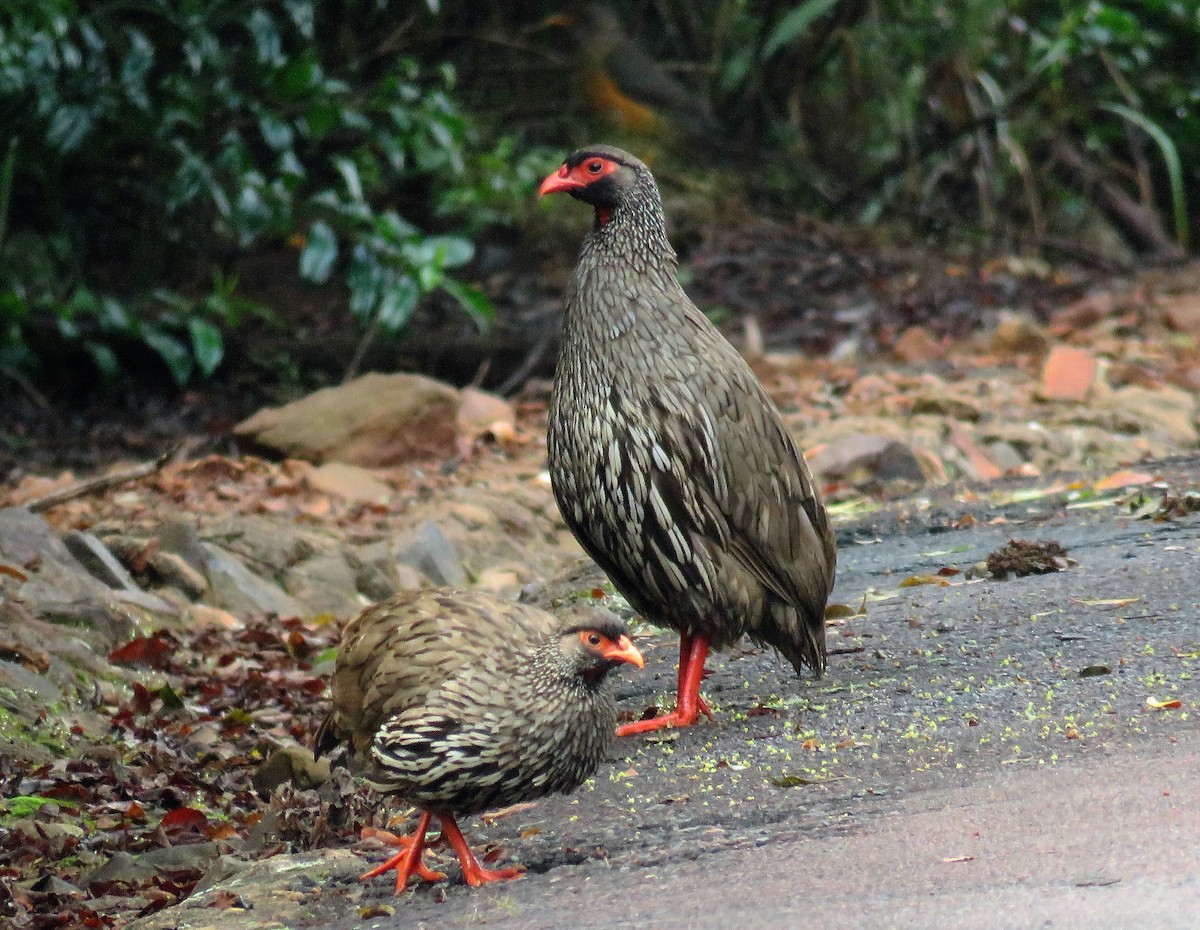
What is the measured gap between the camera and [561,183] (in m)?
5.77

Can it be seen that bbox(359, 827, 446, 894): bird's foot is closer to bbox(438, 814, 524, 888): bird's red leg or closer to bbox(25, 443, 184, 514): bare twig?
bbox(438, 814, 524, 888): bird's red leg

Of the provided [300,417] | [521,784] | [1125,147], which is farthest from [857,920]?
[1125,147]

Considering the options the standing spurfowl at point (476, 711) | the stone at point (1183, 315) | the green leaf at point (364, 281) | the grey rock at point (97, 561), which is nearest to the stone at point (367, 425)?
the green leaf at point (364, 281)

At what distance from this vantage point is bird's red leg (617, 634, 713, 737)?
5168 millimetres

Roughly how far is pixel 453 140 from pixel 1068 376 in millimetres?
4128

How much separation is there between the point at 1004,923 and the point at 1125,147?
48.4 ft

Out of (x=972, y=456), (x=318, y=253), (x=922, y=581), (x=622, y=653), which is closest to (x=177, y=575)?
(x=318, y=253)

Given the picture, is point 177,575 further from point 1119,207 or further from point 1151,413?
point 1119,207

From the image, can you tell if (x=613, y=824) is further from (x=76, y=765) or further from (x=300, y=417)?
(x=300, y=417)

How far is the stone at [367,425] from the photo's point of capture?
974 cm

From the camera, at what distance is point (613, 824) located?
14.2ft

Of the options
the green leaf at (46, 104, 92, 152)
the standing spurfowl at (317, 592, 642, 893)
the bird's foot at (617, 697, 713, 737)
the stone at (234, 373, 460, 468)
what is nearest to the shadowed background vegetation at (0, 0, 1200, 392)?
the green leaf at (46, 104, 92, 152)

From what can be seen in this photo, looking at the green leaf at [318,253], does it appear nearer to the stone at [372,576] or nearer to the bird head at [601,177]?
the stone at [372,576]

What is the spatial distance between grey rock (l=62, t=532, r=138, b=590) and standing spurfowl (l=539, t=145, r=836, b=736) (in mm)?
2809
